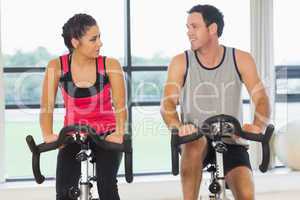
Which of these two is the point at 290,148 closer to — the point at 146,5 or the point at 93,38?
the point at 146,5

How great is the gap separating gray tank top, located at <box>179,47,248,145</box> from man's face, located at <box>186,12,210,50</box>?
10 cm

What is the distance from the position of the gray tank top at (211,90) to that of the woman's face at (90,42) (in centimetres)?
48

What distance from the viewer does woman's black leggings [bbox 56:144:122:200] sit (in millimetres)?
2270

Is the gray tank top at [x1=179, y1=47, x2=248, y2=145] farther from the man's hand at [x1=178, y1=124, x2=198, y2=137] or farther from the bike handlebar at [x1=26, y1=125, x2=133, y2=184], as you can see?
the bike handlebar at [x1=26, y1=125, x2=133, y2=184]

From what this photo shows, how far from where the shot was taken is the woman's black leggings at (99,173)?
2270mm

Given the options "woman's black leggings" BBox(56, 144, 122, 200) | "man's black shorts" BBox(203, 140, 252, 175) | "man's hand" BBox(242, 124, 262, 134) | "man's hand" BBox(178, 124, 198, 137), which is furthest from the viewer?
"man's black shorts" BBox(203, 140, 252, 175)

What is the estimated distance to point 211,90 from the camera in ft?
8.41

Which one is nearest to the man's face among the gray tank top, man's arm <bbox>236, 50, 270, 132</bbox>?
the gray tank top

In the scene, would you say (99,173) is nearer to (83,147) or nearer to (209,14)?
(83,147)

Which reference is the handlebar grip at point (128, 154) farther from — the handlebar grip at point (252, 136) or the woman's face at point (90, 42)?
the woman's face at point (90, 42)

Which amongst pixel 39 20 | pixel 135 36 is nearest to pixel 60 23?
pixel 39 20

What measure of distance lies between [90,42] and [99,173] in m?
0.64

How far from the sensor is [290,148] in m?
3.87

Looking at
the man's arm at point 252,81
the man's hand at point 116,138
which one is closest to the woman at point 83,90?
the man's hand at point 116,138
